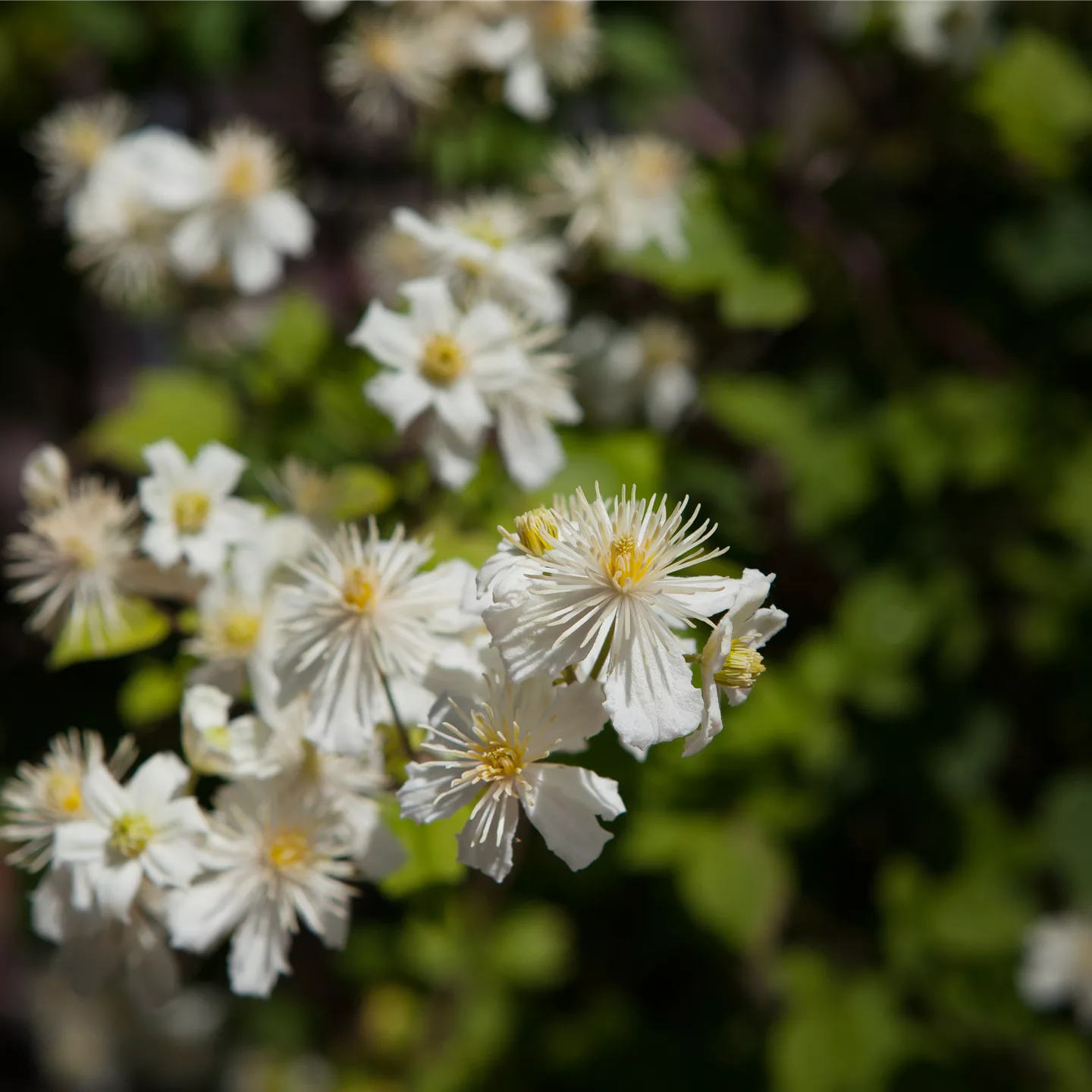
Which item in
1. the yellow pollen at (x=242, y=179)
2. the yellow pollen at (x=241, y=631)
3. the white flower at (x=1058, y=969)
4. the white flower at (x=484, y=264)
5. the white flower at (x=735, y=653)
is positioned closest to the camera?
the white flower at (x=735, y=653)

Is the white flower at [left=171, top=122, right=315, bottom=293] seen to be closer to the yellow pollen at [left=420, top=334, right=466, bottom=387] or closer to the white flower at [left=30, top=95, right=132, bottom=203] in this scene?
the white flower at [left=30, top=95, right=132, bottom=203]

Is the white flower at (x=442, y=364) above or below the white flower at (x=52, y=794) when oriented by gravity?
above

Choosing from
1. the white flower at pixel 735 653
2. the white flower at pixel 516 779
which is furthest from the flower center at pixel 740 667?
the white flower at pixel 516 779

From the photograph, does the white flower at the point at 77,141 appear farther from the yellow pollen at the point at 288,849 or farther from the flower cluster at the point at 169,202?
the yellow pollen at the point at 288,849

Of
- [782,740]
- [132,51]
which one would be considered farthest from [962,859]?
[132,51]

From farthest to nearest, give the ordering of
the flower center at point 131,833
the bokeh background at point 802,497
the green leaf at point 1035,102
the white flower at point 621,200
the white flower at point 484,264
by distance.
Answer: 1. the green leaf at point 1035,102
2. the bokeh background at point 802,497
3. the white flower at point 621,200
4. the white flower at point 484,264
5. the flower center at point 131,833

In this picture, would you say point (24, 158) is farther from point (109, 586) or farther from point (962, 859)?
point (962, 859)
